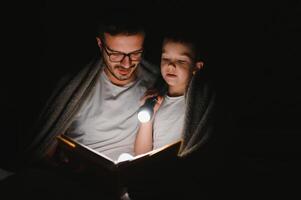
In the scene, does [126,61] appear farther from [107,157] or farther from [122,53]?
[107,157]

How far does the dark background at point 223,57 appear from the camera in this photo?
2.18m

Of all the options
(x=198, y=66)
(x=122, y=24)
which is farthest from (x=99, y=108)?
(x=198, y=66)

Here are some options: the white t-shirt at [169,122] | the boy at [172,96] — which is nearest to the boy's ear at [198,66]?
the boy at [172,96]

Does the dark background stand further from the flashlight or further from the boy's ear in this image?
the flashlight

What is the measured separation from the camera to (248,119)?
251 centimetres

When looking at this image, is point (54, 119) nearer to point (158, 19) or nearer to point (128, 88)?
point (128, 88)

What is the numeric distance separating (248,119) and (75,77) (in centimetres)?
131

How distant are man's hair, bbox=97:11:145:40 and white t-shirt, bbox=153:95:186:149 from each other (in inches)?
20.7

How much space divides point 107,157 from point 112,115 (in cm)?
41

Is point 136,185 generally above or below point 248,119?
below

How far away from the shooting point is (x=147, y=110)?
90.3 inches

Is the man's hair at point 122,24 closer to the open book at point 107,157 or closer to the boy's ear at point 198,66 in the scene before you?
the boy's ear at point 198,66

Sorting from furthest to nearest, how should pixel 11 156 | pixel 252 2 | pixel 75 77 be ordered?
pixel 11 156
pixel 75 77
pixel 252 2

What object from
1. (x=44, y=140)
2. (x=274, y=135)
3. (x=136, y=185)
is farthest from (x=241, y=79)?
(x=44, y=140)
